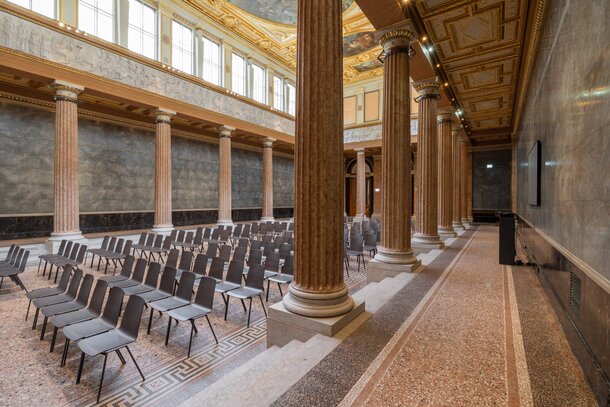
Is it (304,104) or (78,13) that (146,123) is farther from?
(304,104)

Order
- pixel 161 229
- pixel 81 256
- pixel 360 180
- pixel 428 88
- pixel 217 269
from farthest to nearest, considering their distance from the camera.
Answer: pixel 360 180 → pixel 161 229 → pixel 428 88 → pixel 81 256 → pixel 217 269

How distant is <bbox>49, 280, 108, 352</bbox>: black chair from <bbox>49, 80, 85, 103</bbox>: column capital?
26.8ft

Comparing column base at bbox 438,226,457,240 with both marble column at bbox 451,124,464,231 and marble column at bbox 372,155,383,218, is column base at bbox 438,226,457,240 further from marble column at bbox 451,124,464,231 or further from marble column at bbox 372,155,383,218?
marble column at bbox 372,155,383,218

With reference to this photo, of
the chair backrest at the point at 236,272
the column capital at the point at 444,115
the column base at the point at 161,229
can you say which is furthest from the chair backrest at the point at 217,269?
the column capital at the point at 444,115

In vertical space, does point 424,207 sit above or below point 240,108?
below

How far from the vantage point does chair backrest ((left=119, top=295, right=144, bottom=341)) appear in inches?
125

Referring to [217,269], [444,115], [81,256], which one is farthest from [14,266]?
[444,115]

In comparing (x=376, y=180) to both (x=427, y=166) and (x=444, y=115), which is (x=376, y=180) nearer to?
(x=444, y=115)

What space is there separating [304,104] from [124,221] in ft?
43.9

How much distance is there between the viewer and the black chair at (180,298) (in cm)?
405

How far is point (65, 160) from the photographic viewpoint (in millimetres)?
9281

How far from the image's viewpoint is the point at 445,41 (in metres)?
7.29

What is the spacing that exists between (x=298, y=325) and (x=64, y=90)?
10.5 meters

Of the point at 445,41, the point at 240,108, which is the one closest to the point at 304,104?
the point at 445,41
